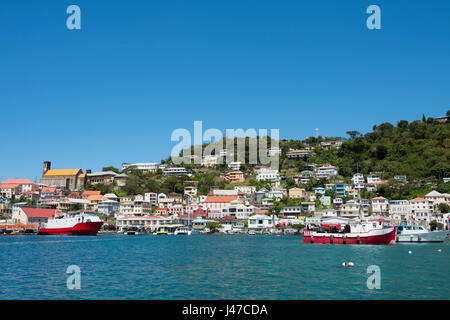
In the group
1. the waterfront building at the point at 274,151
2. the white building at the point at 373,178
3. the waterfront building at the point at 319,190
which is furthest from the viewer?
the waterfront building at the point at 274,151

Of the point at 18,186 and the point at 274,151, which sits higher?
the point at 274,151

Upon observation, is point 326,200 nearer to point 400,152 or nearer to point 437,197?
point 437,197

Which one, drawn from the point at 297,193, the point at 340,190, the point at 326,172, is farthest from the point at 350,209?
the point at 326,172

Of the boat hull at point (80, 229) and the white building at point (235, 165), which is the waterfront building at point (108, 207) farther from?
the white building at point (235, 165)

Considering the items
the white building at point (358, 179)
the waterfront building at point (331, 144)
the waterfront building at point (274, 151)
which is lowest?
the white building at point (358, 179)

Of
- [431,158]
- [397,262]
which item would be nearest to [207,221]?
[431,158]

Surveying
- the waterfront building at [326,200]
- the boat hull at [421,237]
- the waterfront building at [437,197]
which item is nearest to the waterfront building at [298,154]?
the waterfront building at [326,200]

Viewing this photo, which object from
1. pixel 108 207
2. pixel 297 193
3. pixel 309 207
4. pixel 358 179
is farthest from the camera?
pixel 108 207

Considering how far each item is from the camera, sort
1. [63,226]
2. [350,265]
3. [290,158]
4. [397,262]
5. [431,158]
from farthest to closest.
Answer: [290,158]
[431,158]
[63,226]
[397,262]
[350,265]

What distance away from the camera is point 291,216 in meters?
95.4

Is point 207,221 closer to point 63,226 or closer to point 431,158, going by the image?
point 63,226

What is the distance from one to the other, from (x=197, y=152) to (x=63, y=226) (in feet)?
350

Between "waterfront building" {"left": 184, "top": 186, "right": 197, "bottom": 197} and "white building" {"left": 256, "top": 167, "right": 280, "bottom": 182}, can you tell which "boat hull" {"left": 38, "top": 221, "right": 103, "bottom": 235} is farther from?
"white building" {"left": 256, "top": 167, "right": 280, "bottom": 182}

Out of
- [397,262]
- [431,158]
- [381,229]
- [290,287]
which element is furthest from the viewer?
[431,158]
